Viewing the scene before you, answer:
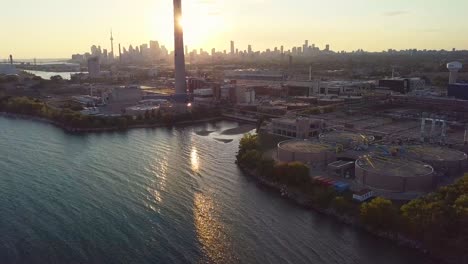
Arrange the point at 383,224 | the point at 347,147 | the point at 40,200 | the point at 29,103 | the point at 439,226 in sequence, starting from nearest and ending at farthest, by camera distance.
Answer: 1. the point at 439,226
2. the point at 383,224
3. the point at 40,200
4. the point at 347,147
5. the point at 29,103

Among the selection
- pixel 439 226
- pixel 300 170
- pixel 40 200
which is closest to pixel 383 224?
pixel 439 226

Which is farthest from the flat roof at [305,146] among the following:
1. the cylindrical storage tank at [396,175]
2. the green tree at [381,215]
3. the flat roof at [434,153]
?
the green tree at [381,215]

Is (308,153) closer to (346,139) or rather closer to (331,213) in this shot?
(346,139)

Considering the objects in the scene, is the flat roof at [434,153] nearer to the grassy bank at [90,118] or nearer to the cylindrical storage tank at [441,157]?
the cylindrical storage tank at [441,157]

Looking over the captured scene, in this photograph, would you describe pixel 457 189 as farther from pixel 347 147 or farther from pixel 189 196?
pixel 189 196

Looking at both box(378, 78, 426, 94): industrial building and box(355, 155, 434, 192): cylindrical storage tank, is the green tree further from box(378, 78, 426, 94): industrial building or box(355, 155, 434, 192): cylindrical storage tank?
box(378, 78, 426, 94): industrial building

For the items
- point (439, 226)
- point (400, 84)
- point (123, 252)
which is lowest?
point (123, 252)
